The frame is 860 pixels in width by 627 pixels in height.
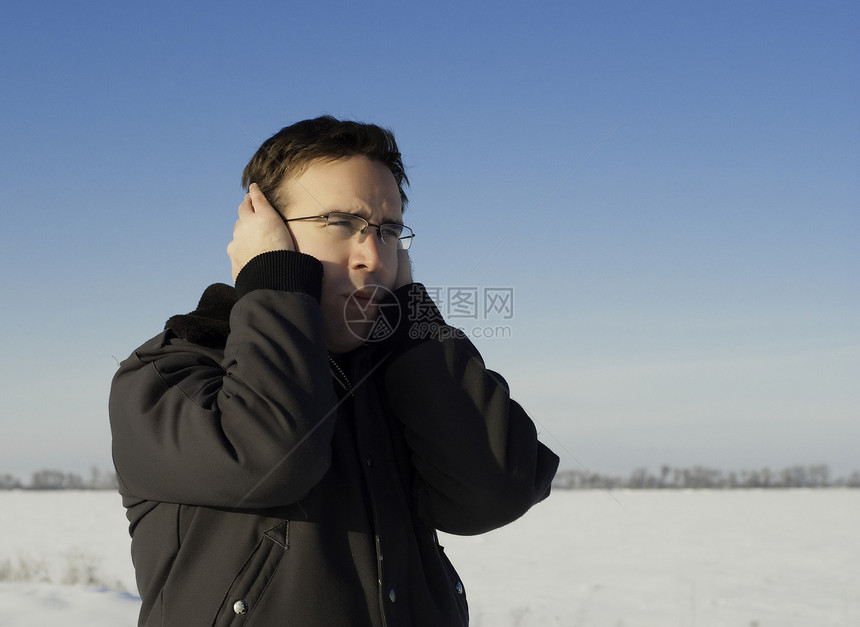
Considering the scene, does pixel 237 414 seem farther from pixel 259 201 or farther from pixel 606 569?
pixel 606 569

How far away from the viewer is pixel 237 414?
1730 mm

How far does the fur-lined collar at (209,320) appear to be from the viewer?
78.6 inches

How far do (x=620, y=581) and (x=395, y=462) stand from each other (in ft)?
34.4

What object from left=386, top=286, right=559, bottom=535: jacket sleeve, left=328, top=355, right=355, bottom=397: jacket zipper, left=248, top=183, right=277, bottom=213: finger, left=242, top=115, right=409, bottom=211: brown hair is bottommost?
left=386, top=286, right=559, bottom=535: jacket sleeve

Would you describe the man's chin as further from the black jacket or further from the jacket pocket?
the jacket pocket

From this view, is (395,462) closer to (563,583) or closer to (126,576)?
(563,583)

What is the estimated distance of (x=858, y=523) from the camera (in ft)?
68.6

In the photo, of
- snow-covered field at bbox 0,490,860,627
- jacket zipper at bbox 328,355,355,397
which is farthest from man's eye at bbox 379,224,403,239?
snow-covered field at bbox 0,490,860,627

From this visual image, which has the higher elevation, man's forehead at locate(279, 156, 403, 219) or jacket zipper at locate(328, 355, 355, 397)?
man's forehead at locate(279, 156, 403, 219)

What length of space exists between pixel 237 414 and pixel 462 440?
0.63 meters

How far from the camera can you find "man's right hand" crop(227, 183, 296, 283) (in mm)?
2121

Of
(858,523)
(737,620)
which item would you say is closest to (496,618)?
(737,620)

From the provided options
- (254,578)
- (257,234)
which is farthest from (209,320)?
(254,578)

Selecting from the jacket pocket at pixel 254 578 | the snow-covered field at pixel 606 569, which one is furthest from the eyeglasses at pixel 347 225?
the snow-covered field at pixel 606 569
